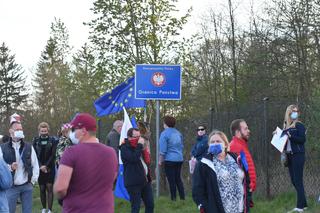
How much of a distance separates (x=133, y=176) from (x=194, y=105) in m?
15.7

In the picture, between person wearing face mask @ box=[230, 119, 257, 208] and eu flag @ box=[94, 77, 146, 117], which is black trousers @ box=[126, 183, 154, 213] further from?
eu flag @ box=[94, 77, 146, 117]

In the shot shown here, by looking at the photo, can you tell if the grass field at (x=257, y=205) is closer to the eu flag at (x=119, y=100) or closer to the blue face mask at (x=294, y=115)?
the blue face mask at (x=294, y=115)

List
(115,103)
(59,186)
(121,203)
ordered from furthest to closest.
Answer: (115,103), (121,203), (59,186)

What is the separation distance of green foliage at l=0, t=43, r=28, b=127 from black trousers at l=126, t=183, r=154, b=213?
55936 millimetres

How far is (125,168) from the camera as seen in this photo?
10102mm

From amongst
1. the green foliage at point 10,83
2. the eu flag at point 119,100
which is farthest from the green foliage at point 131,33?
the green foliage at point 10,83

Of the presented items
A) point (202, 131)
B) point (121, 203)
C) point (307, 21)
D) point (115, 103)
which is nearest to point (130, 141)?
point (202, 131)

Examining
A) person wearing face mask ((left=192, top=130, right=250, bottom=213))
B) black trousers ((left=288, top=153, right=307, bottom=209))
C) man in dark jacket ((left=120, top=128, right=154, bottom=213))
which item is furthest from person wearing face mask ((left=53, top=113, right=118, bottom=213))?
black trousers ((left=288, top=153, right=307, bottom=209))

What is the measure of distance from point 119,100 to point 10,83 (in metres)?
53.1

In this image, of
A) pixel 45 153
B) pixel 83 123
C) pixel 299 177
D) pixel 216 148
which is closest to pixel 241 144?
pixel 216 148

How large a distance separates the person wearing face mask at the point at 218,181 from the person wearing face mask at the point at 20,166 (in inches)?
171

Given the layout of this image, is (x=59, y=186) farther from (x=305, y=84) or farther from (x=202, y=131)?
(x=305, y=84)

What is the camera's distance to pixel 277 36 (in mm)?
23406

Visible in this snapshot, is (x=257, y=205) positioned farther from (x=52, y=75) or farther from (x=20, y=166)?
(x=52, y=75)
